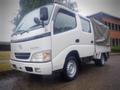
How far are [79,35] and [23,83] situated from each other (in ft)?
8.55

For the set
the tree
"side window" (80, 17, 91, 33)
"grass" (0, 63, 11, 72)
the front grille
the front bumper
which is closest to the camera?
the front bumper

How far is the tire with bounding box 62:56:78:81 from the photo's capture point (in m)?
5.17

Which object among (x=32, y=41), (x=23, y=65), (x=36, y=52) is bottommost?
(x=23, y=65)

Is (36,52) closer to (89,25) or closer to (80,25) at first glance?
(80,25)

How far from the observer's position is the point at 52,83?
539cm

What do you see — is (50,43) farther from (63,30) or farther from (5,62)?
(5,62)

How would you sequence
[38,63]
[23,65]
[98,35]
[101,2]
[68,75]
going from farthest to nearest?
[101,2] → [98,35] → [68,75] → [23,65] → [38,63]

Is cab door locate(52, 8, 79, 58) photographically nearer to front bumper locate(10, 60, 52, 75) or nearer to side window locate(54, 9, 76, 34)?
side window locate(54, 9, 76, 34)

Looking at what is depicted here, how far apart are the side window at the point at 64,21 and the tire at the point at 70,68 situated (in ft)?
3.30

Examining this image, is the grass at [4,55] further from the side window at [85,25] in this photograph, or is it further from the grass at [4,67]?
the side window at [85,25]

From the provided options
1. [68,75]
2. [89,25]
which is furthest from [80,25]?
[68,75]

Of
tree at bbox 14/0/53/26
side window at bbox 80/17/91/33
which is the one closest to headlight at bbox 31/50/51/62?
side window at bbox 80/17/91/33

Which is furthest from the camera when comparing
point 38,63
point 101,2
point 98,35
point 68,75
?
point 101,2

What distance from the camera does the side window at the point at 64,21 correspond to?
4953 mm
